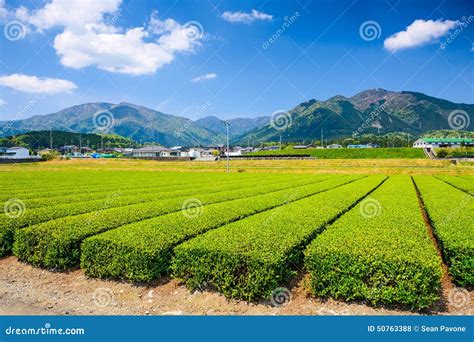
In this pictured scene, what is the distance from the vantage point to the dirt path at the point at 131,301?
7.63 metres

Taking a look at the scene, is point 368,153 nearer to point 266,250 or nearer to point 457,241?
point 457,241

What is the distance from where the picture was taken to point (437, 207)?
14672 mm

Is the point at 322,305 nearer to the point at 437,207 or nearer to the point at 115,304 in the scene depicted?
the point at 115,304

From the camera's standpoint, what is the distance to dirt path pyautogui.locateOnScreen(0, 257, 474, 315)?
763cm

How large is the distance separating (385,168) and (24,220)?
196 feet

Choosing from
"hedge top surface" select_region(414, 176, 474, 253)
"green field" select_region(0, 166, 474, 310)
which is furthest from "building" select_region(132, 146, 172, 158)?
"hedge top surface" select_region(414, 176, 474, 253)

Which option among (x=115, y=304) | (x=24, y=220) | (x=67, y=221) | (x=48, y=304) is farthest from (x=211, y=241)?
(x=24, y=220)

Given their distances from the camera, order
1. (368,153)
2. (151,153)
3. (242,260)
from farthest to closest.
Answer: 1. (151,153)
2. (368,153)
3. (242,260)

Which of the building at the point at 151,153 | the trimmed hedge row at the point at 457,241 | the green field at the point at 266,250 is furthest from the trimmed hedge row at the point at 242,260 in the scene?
the building at the point at 151,153

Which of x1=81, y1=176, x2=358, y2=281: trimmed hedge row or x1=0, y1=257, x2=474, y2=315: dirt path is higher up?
x1=81, y1=176, x2=358, y2=281: trimmed hedge row

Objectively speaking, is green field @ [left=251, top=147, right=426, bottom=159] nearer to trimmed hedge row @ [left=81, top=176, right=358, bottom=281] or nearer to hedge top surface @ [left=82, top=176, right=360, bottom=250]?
hedge top surface @ [left=82, top=176, right=360, bottom=250]

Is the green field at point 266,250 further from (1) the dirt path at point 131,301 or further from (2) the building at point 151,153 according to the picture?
(2) the building at point 151,153

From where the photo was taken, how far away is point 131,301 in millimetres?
8289

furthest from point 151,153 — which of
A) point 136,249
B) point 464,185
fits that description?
point 136,249
